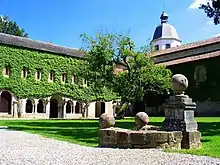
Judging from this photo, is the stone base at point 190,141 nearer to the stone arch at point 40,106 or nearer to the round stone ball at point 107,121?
the round stone ball at point 107,121

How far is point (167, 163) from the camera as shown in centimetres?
633

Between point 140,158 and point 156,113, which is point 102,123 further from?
point 156,113

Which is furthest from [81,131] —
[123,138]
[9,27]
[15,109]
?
[9,27]

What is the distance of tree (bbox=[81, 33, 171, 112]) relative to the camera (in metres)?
26.2

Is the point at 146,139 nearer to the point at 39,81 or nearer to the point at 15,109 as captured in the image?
the point at 15,109

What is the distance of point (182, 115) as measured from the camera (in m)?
9.06

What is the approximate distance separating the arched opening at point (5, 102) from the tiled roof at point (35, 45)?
5.70 meters

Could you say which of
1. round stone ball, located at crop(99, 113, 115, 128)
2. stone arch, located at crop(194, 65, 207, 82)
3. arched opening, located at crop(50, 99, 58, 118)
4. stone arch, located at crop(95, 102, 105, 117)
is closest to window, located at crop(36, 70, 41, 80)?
arched opening, located at crop(50, 99, 58, 118)

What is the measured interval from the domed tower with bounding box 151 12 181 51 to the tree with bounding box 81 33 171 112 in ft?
112

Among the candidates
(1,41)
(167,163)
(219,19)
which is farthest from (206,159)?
(1,41)

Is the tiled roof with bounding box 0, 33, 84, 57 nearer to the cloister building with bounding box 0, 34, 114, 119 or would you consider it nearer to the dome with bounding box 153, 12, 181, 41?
the cloister building with bounding box 0, 34, 114, 119

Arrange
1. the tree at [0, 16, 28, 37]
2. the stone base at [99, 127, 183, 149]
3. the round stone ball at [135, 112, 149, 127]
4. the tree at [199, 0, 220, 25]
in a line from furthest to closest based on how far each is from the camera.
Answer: the tree at [0, 16, 28, 37], the tree at [199, 0, 220, 25], the round stone ball at [135, 112, 149, 127], the stone base at [99, 127, 183, 149]

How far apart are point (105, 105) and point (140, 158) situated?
35471 millimetres

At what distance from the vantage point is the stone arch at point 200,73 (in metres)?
33.2
